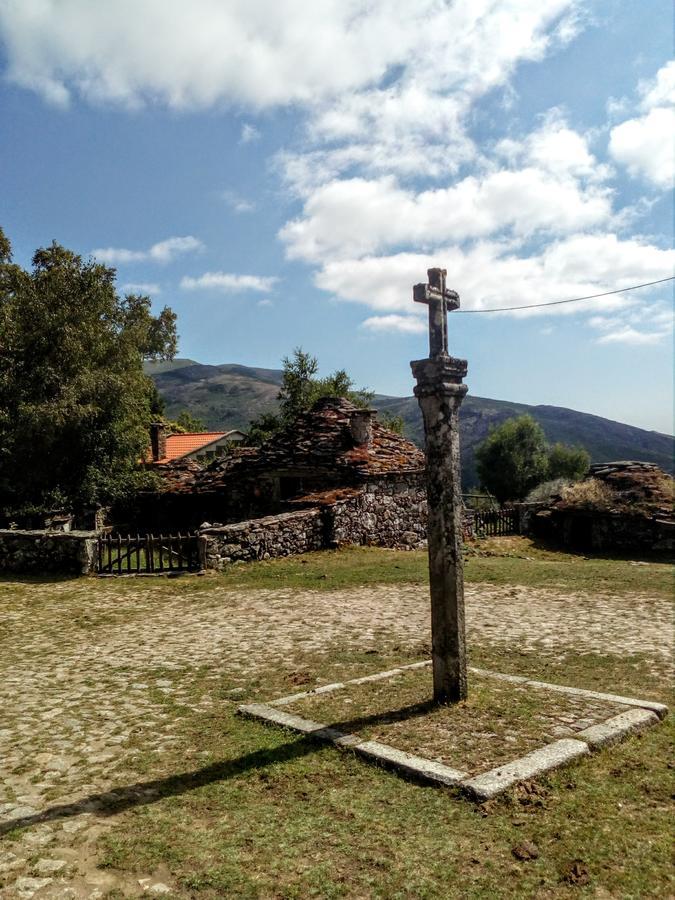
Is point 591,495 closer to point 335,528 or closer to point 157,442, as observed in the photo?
point 335,528

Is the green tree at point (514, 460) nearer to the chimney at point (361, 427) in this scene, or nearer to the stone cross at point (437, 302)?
the chimney at point (361, 427)

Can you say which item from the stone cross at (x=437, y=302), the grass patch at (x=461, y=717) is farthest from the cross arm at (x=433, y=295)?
the grass patch at (x=461, y=717)

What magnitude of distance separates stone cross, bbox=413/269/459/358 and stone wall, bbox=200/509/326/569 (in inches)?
428

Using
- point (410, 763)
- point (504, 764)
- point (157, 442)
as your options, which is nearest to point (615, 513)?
point (504, 764)

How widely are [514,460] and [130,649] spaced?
56.3 m

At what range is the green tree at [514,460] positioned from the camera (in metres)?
62.7

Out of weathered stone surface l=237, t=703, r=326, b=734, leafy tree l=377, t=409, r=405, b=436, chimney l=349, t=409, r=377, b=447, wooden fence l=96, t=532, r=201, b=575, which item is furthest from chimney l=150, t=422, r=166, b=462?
weathered stone surface l=237, t=703, r=326, b=734

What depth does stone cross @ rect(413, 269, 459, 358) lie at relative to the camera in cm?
666

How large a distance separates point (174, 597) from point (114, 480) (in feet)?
38.9

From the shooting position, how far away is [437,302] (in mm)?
6758

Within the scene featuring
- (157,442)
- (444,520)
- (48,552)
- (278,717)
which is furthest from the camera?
(157,442)

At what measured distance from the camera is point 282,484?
78.2ft

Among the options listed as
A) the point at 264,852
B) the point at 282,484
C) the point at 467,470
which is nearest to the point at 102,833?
the point at 264,852

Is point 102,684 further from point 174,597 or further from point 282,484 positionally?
point 282,484
